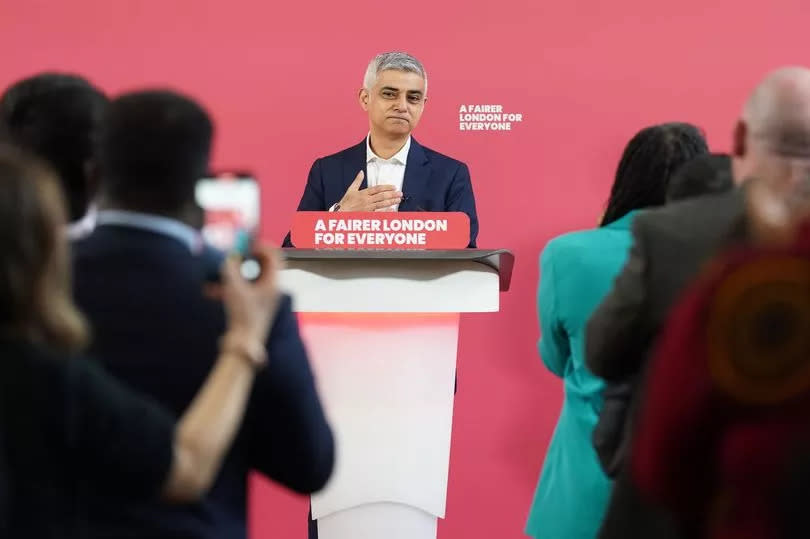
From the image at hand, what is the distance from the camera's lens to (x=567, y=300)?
2262 millimetres

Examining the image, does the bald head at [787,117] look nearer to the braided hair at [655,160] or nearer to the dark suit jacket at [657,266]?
the dark suit jacket at [657,266]

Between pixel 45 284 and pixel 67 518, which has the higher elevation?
pixel 45 284

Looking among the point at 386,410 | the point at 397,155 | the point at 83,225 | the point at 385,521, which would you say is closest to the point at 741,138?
the point at 83,225

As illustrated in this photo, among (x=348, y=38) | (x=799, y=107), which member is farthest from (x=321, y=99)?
(x=799, y=107)

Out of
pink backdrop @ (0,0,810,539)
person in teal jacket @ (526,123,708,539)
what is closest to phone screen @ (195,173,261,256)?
person in teal jacket @ (526,123,708,539)

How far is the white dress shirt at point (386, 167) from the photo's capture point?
11.2ft

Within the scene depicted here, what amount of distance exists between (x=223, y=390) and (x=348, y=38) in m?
2.95

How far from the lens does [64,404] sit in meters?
1.17

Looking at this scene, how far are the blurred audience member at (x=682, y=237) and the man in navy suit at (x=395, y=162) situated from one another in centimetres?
164

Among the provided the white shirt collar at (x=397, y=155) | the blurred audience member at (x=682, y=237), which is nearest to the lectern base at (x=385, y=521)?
the blurred audience member at (x=682, y=237)

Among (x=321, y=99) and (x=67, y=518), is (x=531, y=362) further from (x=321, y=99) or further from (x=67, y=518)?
(x=67, y=518)

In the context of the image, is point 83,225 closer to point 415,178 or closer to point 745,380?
point 745,380

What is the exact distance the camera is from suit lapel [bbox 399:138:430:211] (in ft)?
10.8

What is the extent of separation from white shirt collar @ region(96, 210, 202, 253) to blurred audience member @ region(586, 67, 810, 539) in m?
0.67
